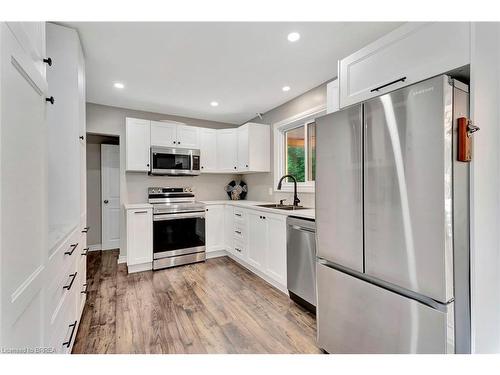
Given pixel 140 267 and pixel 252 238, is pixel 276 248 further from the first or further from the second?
pixel 140 267

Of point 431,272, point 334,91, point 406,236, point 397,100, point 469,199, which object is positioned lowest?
point 431,272

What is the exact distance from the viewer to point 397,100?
1.18 m

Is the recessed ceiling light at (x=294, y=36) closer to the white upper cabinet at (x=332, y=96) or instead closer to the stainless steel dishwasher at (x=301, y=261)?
the white upper cabinet at (x=332, y=96)

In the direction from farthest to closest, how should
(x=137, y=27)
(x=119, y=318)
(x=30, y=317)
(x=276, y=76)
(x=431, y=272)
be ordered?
(x=276, y=76) → (x=119, y=318) → (x=137, y=27) → (x=431, y=272) → (x=30, y=317)

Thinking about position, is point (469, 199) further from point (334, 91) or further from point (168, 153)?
point (168, 153)

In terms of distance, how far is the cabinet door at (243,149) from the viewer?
3.78 meters

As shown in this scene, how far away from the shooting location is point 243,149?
3.86 meters

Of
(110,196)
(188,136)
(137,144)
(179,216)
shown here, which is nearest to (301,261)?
(179,216)

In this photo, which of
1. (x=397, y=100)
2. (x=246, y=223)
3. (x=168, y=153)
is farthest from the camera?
(x=168, y=153)

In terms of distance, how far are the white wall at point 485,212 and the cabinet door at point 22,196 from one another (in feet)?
5.90

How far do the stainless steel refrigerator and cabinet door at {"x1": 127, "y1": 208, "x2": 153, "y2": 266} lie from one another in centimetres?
258

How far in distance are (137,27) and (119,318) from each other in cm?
252
